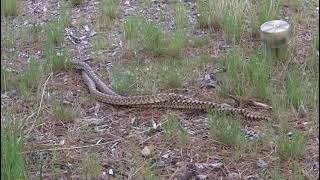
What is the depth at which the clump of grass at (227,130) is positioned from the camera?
4137 millimetres

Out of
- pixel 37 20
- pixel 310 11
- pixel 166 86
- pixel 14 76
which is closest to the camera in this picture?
pixel 166 86

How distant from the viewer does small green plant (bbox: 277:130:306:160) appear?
3.94m

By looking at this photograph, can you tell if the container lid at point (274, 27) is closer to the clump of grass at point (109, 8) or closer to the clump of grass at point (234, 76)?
the clump of grass at point (234, 76)

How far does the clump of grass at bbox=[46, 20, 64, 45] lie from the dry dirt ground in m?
0.33

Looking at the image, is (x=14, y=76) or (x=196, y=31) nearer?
(x=14, y=76)

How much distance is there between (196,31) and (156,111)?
177 cm

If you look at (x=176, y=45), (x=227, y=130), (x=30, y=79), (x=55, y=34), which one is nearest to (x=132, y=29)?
(x=176, y=45)

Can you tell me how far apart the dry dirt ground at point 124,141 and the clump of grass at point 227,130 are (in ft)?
0.17

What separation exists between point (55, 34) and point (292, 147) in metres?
3.16

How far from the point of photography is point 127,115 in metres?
4.88

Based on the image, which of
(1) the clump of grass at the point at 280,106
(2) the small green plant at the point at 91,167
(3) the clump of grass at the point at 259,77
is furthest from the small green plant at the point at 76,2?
(2) the small green plant at the point at 91,167

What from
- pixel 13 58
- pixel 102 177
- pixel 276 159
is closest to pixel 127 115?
pixel 102 177

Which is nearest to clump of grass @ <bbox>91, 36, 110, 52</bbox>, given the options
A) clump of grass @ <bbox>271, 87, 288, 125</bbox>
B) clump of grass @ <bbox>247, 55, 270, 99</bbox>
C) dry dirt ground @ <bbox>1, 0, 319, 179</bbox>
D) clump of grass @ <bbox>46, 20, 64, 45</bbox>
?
dry dirt ground @ <bbox>1, 0, 319, 179</bbox>

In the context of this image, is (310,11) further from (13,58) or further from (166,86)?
(13,58)
